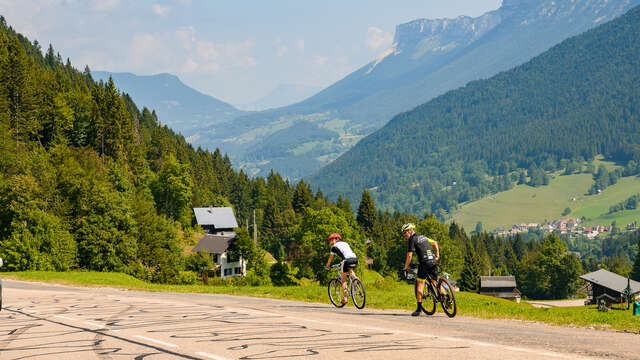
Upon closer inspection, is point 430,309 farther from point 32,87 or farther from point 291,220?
point 291,220

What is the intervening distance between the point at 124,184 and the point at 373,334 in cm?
7141

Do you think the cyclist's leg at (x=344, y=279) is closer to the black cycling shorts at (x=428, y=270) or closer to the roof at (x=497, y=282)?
the black cycling shorts at (x=428, y=270)

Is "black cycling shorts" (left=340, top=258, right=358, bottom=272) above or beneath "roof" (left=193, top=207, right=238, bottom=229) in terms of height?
beneath

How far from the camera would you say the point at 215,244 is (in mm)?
97812

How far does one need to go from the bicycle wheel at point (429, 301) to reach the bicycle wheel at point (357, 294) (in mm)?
2871

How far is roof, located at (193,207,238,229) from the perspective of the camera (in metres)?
119

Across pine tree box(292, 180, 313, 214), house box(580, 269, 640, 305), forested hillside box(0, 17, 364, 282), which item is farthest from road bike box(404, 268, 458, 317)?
pine tree box(292, 180, 313, 214)

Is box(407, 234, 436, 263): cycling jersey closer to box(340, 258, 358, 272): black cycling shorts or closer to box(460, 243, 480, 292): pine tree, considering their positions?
box(340, 258, 358, 272): black cycling shorts

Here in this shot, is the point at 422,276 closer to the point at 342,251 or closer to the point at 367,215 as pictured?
the point at 342,251

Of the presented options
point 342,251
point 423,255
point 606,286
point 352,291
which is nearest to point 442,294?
point 423,255

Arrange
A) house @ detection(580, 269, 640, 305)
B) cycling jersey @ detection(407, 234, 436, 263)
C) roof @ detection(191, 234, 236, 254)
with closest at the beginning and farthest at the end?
cycling jersey @ detection(407, 234, 436, 263) < roof @ detection(191, 234, 236, 254) < house @ detection(580, 269, 640, 305)

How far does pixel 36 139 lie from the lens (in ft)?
286

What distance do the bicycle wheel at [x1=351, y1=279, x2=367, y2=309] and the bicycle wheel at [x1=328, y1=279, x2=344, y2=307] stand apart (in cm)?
79

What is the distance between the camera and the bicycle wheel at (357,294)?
20.5 m
